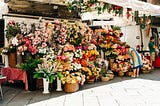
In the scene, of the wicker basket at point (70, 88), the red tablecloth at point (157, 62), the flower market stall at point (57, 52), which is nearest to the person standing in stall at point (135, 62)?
the flower market stall at point (57, 52)

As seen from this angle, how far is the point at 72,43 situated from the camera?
10070mm

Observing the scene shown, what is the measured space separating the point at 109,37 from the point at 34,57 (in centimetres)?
387

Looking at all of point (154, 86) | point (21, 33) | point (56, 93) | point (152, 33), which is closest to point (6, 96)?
point (56, 93)

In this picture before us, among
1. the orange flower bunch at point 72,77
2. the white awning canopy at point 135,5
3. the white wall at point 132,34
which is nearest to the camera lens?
the orange flower bunch at point 72,77

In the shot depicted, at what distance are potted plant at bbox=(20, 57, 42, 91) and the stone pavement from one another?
1.07 ft

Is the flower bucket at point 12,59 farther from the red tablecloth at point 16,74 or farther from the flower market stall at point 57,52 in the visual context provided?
the red tablecloth at point 16,74

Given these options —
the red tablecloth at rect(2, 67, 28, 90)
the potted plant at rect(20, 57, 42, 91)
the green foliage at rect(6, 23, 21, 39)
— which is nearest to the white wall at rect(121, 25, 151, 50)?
the green foliage at rect(6, 23, 21, 39)

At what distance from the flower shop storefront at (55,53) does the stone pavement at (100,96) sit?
45cm

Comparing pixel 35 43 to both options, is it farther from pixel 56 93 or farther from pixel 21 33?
pixel 56 93

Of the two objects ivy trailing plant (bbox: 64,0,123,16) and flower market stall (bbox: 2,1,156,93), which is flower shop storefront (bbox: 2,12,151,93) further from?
ivy trailing plant (bbox: 64,0,123,16)

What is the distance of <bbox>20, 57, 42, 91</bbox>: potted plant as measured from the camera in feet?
30.2

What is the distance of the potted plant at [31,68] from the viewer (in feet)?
30.2

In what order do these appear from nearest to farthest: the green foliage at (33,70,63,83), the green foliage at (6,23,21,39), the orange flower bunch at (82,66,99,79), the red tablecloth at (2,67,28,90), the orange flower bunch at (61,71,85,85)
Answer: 1. the green foliage at (33,70,63,83)
2. the orange flower bunch at (61,71,85,85)
3. the red tablecloth at (2,67,28,90)
4. the orange flower bunch at (82,66,99,79)
5. the green foliage at (6,23,21,39)

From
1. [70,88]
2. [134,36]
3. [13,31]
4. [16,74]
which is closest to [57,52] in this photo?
[70,88]
